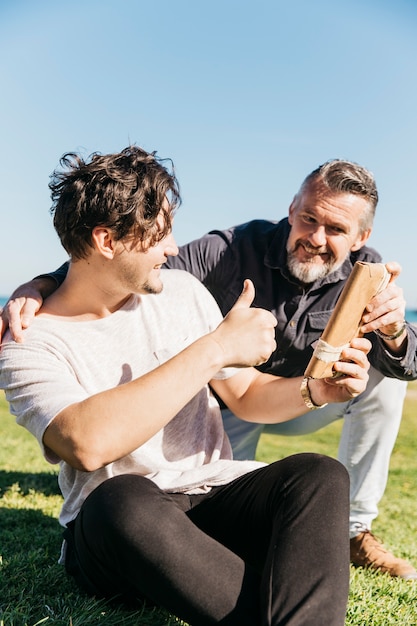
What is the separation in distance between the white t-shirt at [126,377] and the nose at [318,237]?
1259 mm

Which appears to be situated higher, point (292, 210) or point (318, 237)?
point (292, 210)

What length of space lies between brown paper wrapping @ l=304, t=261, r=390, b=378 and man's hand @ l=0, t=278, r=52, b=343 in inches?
46.2

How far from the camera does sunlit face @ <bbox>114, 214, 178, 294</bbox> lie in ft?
9.02

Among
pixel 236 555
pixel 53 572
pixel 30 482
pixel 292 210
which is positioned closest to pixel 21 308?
pixel 53 572

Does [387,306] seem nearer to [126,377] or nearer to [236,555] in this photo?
[126,377]

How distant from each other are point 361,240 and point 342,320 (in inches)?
66.5

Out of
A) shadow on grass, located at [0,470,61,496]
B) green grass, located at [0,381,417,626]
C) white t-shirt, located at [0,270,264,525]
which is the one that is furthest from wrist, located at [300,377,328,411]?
shadow on grass, located at [0,470,61,496]

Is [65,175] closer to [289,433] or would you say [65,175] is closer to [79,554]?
[79,554]

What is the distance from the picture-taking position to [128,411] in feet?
7.57

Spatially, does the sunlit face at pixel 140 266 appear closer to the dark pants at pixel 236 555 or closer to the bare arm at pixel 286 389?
the bare arm at pixel 286 389

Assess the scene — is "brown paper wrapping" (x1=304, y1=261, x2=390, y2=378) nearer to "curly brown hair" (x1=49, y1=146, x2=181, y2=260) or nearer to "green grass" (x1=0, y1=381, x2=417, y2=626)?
"curly brown hair" (x1=49, y1=146, x2=181, y2=260)

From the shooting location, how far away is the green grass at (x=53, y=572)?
250cm

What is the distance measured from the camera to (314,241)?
13.3 feet

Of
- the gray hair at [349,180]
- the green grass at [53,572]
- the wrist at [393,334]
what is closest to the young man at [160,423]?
the green grass at [53,572]
